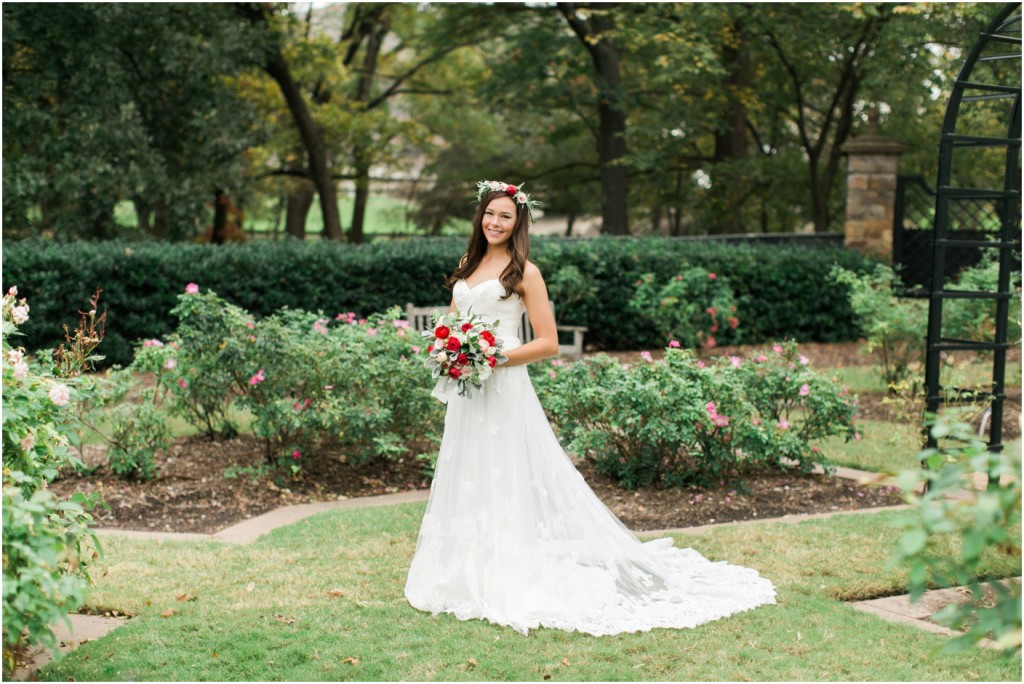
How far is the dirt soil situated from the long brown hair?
2.03 m

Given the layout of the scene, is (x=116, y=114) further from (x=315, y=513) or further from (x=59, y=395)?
(x=59, y=395)

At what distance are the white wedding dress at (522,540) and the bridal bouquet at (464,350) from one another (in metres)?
0.18

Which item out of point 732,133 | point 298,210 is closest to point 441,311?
point 732,133

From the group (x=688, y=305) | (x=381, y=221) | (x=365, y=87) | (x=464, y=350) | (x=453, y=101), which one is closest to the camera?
(x=464, y=350)

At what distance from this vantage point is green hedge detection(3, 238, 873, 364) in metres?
10.6

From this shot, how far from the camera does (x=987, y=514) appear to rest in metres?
2.06

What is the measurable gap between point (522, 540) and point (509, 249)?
138 centimetres

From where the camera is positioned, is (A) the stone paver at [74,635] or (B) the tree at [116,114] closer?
(A) the stone paver at [74,635]

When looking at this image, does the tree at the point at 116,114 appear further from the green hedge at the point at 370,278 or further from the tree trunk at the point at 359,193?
the tree trunk at the point at 359,193

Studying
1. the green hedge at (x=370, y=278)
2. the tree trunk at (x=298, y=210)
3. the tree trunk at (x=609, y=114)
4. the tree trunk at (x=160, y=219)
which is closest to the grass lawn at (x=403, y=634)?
the green hedge at (x=370, y=278)

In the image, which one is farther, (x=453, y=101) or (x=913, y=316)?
(x=453, y=101)

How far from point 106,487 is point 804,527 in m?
4.43

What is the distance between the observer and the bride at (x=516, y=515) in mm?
4613

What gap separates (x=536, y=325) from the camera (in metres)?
4.79
